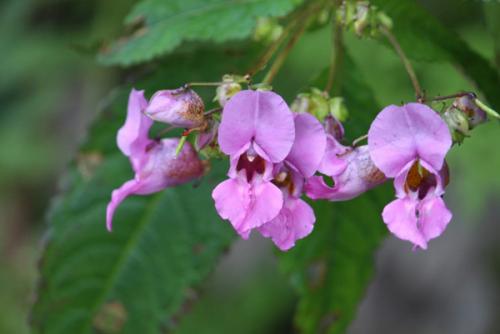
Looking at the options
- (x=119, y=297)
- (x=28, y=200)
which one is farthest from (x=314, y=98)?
(x=28, y=200)

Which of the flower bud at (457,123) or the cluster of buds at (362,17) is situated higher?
the cluster of buds at (362,17)

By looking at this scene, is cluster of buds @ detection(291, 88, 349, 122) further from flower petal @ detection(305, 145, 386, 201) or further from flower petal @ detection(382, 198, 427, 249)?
flower petal @ detection(382, 198, 427, 249)

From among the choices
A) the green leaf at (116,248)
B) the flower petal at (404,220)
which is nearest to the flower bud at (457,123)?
the flower petal at (404,220)

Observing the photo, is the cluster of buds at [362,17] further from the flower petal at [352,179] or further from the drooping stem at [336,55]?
the flower petal at [352,179]

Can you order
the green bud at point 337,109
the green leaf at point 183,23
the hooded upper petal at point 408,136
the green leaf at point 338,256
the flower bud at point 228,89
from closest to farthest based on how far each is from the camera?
the hooded upper petal at point 408,136
the flower bud at point 228,89
the green bud at point 337,109
the green leaf at point 183,23
the green leaf at point 338,256

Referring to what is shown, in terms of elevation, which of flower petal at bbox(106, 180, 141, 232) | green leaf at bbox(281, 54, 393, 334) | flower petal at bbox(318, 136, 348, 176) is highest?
flower petal at bbox(318, 136, 348, 176)

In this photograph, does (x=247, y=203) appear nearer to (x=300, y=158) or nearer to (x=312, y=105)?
(x=300, y=158)

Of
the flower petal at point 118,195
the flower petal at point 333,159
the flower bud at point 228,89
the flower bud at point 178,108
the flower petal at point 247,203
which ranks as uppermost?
the flower bud at point 178,108

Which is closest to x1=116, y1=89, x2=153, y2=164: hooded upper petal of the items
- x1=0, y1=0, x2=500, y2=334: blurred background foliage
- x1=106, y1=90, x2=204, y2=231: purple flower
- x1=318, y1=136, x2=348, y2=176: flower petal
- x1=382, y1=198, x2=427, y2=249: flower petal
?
x1=106, y1=90, x2=204, y2=231: purple flower
